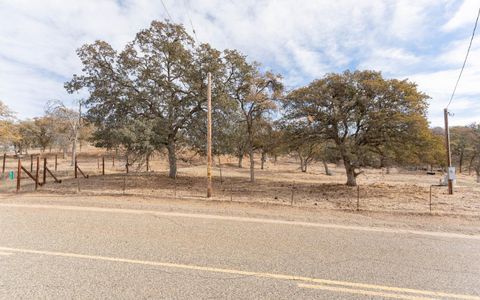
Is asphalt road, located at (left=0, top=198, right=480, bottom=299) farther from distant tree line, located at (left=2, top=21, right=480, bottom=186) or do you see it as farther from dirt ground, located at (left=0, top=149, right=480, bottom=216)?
distant tree line, located at (left=2, top=21, right=480, bottom=186)

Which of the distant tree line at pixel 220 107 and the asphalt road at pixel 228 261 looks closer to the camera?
the asphalt road at pixel 228 261

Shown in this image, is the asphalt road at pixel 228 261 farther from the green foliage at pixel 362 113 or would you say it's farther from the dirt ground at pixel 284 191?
the green foliage at pixel 362 113

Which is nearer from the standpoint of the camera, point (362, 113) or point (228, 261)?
point (228, 261)

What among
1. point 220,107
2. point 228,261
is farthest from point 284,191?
point 228,261

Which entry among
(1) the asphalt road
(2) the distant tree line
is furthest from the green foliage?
(1) the asphalt road

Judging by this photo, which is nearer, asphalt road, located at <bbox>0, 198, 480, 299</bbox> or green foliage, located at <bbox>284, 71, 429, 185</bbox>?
asphalt road, located at <bbox>0, 198, 480, 299</bbox>

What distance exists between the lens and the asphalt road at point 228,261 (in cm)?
364

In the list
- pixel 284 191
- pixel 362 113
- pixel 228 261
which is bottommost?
pixel 284 191

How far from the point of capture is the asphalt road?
364 centimetres

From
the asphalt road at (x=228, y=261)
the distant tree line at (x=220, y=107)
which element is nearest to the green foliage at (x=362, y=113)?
→ the distant tree line at (x=220, y=107)

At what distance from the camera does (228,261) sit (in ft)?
15.1

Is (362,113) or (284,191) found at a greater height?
(362,113)

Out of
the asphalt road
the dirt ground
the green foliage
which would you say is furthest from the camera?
the green foliage

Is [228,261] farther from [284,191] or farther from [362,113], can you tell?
[362,113]
